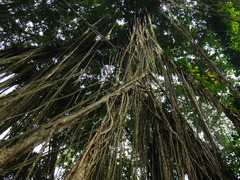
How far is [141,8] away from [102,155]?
2.34 meters

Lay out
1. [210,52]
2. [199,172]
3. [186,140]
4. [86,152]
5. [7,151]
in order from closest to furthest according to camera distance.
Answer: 1. [7,151]
2. [86,152]
3. [199,172]
4. [186,140]
5. [210,52]

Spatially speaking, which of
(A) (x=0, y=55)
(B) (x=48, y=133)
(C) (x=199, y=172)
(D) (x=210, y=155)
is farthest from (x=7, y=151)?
(A) (x=0, y=55)

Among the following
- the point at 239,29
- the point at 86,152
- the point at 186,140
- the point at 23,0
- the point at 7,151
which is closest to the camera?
the point at 7,151

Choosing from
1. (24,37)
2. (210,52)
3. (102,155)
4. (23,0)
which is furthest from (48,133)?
(210,52)

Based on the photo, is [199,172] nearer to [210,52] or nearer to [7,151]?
[7,151]

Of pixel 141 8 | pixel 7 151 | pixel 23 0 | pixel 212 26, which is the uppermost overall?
pixel 212 26

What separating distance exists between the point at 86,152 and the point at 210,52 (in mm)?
3372

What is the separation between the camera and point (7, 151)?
477 mm

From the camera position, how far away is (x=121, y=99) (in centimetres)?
106

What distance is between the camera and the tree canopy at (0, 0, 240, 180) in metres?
0.78

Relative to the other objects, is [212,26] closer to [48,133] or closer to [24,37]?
[24,37]

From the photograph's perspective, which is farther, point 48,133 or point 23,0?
point 23,0

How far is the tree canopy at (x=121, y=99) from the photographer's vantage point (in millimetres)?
775

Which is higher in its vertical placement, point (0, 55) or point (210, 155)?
point (0, 55)
